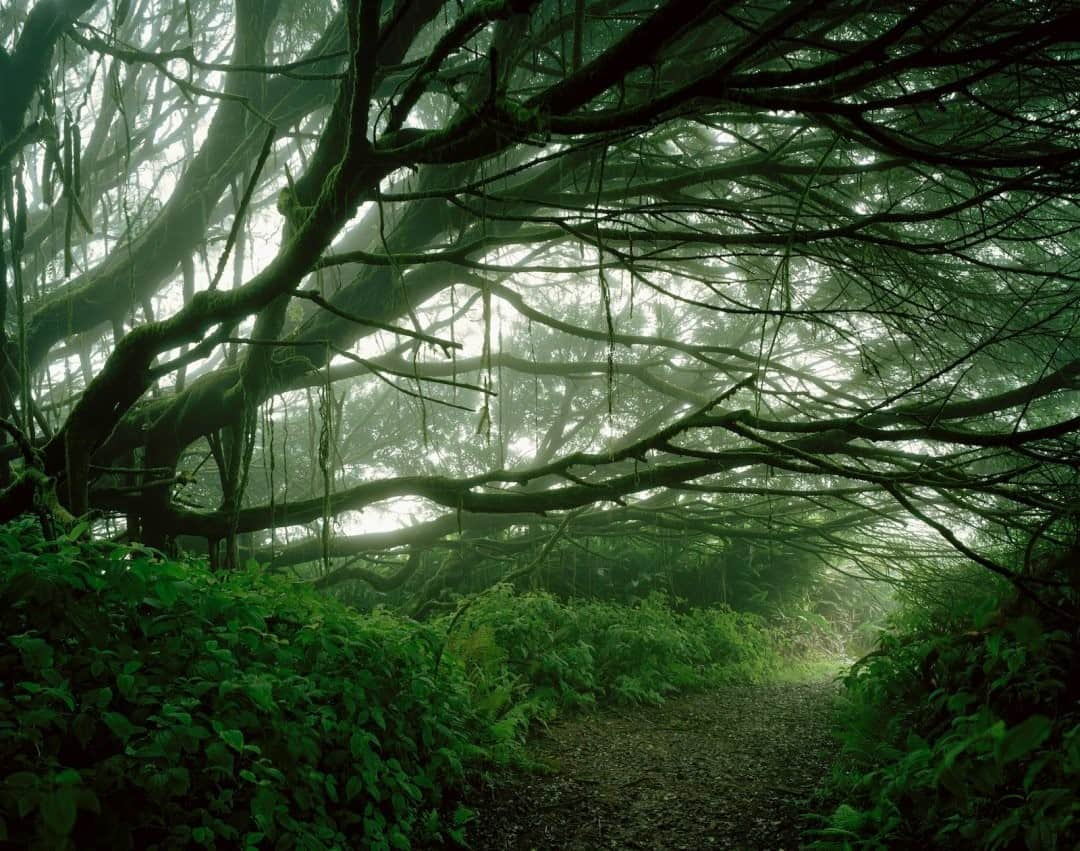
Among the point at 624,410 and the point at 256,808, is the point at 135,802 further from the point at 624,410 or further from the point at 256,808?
the point at 624,410

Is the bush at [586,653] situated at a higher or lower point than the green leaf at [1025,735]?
lower

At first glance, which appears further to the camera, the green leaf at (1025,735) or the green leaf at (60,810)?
the green leaf at (60,810)

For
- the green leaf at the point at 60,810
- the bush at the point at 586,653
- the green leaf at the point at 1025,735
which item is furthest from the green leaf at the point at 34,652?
the bush at the point at 586,653

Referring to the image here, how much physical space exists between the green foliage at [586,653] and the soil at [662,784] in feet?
1.40

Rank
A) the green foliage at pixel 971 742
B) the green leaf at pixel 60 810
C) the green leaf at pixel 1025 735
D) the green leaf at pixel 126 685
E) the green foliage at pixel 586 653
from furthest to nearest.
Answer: the green foliage at pixel 586 653 → the green leaf at pixel 126 685 → the green foliage at pixel 971 742 → the green leaf at pixel 60 810 → the green leaf at pixel 1025 735

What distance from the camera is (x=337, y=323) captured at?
545 centimetres

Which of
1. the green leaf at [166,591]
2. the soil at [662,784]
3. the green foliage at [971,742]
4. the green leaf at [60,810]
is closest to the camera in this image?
the green leaf at [60,810]

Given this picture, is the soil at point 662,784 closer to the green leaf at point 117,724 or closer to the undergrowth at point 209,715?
the undergrowth at point 209,715

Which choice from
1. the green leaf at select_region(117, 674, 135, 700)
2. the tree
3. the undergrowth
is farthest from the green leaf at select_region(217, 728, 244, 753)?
the tree

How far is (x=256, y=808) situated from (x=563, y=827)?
2.15 metres

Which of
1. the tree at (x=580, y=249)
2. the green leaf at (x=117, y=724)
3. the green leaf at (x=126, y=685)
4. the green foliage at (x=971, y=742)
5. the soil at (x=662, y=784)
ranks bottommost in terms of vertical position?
the soil at (x=662, y=784)

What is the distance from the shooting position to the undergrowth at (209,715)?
2.02 meters

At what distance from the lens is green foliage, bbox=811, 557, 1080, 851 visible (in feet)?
6.04

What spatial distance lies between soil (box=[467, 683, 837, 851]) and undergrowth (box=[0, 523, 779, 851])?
350mm
